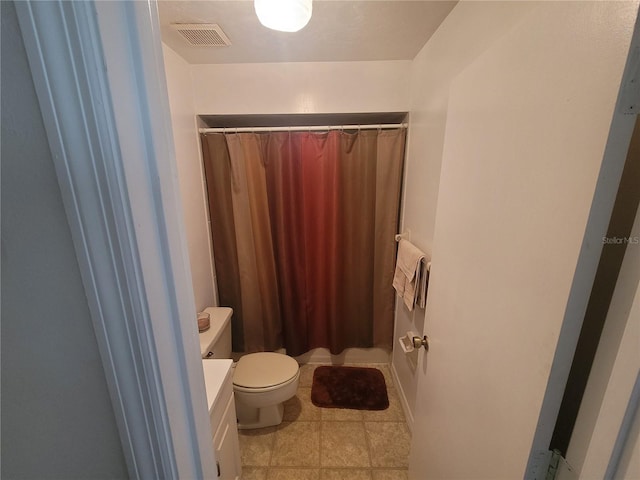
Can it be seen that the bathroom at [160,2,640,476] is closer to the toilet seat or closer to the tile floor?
the tile floor

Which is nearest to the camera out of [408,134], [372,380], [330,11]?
[330,11]

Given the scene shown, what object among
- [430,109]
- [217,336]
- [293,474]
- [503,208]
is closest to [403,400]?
[293,474]

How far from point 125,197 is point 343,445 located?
1.80 m

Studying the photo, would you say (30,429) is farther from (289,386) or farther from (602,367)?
(289,386)

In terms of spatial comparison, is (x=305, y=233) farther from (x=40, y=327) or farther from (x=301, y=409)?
(x=40, y=327)

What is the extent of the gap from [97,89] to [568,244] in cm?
74

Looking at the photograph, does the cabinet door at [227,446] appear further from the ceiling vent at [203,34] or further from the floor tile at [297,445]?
the ceiling vent at [203,34]

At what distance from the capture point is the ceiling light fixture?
0.89m

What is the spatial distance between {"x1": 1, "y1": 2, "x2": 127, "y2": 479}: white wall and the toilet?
1001mm

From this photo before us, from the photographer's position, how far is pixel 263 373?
1542 mm

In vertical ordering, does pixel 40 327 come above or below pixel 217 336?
above

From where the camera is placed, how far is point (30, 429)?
37 centimetres

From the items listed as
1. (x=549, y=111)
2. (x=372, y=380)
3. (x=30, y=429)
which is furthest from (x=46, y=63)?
(x=372, y=380)

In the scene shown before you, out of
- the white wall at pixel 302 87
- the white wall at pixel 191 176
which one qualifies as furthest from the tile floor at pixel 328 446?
the white wall at pixel 302 87
